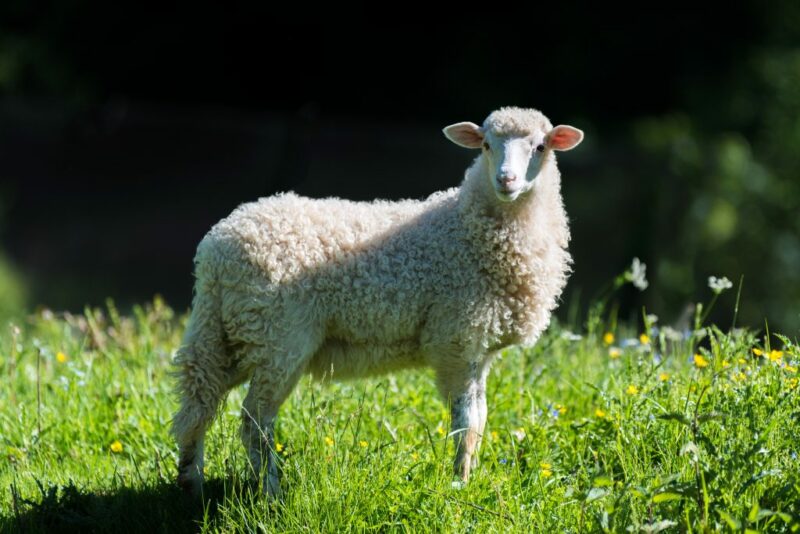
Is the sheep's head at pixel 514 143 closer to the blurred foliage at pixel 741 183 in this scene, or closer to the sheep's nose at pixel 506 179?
the sheep's nose at pixel 506 179

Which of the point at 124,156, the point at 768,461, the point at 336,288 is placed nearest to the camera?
the point at 768,461

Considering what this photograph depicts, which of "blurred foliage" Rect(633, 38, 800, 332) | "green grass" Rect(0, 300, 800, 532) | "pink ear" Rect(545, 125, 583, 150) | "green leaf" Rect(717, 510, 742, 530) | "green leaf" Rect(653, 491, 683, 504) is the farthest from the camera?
"blurred foliage" Rect(633, 38, 800, 332)

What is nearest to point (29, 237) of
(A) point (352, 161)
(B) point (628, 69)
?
(A) point (352, 161)

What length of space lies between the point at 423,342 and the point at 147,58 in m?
10.5

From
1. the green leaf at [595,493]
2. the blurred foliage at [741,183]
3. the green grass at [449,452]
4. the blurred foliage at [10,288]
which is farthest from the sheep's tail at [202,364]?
the blurred foliage at [741,183]

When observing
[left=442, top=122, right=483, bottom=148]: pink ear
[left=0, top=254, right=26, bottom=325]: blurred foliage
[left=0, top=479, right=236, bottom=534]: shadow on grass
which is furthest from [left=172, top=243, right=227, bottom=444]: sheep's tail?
[left=0, top=254, right=26, bottom=325]: blurred foliage

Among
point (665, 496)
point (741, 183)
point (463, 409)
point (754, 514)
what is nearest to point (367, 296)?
point (463, 409)

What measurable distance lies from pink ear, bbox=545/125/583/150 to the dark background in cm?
A: 863

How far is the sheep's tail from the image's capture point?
4.10 meters

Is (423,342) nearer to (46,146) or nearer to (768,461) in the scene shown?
(768,461)

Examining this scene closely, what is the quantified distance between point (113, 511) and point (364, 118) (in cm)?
1053

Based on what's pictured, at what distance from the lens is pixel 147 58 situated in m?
13.7

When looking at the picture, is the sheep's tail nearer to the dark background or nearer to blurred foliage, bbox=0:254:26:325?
blurred foliage, bbox=0:254:26:325

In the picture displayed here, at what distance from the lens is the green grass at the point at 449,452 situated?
3340mm
